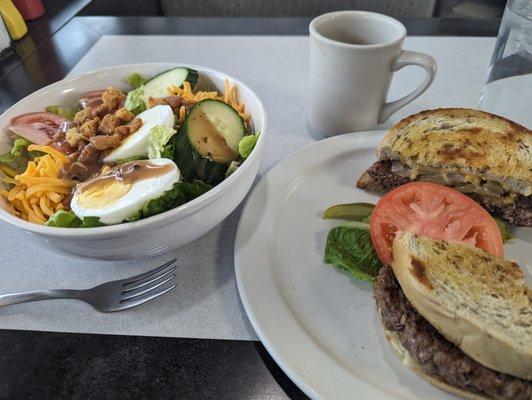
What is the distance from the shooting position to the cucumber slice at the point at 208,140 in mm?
1033

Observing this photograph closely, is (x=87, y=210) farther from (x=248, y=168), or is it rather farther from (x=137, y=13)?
(x=137, y=13)

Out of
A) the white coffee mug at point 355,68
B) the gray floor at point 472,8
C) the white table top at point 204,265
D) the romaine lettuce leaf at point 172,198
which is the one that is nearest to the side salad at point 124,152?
the romaine lettuce leaf at point 172,198

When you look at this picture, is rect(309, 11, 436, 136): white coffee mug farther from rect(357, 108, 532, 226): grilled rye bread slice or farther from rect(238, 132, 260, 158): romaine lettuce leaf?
rect(238, 132, 260, 158): romaine lettuce leaf

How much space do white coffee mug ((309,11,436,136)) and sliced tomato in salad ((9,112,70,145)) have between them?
80 cm

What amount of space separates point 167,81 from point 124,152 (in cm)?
31

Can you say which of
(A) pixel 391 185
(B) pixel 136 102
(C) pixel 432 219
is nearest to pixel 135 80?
(B) pixel 136 102

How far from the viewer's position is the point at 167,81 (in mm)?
1282

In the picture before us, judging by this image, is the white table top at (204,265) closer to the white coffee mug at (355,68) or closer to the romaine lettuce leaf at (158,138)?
the white coffee mug at (355,68)

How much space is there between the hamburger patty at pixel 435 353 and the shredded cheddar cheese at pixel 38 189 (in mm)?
781

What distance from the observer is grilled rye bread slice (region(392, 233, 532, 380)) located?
0.72m

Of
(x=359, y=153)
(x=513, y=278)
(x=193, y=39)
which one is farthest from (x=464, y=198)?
(x=193, y=39)

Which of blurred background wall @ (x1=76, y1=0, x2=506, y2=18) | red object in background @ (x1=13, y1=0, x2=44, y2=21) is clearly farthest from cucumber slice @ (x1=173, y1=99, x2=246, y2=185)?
blurred background wall @ (x1=76, y1=0, x2=506, y2=18)

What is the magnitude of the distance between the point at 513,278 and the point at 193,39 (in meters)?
1.84

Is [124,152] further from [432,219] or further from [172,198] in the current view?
[432,219]
